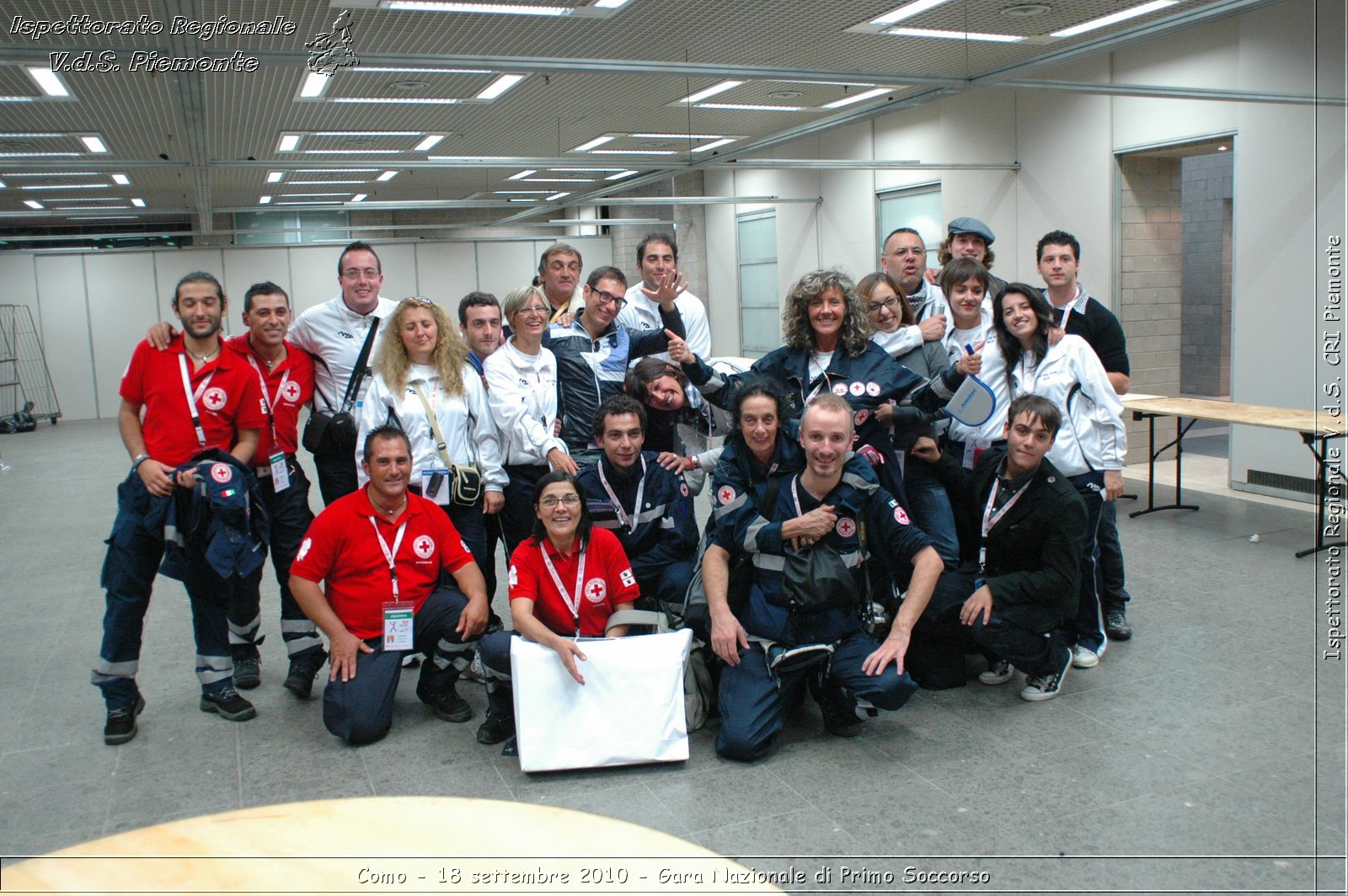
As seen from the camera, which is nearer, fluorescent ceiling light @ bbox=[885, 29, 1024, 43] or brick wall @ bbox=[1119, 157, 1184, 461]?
fluorescent ceiling light @ bbox=[885, 29, 1024, 43]

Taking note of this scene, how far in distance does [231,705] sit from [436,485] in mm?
1065

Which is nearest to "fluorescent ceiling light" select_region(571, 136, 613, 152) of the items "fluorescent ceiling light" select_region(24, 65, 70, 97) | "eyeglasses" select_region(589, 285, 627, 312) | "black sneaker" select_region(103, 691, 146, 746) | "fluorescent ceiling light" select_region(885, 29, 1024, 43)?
"fluorescent ceiling light" select_region(885, 29, 1024, 43)

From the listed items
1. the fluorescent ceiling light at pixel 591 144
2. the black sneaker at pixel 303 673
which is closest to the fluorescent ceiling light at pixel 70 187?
the fluorescent ceiling light at pixel 591 144

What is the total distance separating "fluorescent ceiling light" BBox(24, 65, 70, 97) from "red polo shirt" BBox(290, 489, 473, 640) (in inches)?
171

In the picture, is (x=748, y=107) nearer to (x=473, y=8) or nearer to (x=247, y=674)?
(x=473, y=8)

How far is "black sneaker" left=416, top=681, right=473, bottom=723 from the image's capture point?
3.55 m

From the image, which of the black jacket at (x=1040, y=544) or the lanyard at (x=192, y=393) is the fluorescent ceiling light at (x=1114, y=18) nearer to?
the black jacket at (x=1040, y=544)

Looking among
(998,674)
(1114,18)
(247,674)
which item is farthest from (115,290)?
(998,674)

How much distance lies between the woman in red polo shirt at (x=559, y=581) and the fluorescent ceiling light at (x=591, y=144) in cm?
736

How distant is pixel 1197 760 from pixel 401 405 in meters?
2.89

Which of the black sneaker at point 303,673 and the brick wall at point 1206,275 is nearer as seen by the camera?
the black sneaker at point 303,673

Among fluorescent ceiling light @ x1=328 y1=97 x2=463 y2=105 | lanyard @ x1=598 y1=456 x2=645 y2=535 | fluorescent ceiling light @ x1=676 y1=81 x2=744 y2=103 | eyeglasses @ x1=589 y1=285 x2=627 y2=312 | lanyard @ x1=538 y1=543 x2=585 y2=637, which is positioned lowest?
lanyard @ x1=538 y1=543 x2=585 y2=637

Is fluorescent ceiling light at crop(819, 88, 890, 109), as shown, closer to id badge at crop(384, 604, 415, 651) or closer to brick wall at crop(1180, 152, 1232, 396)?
brick wall at crop(1180, 152, 1232, 396)

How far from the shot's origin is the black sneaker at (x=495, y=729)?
335cm
